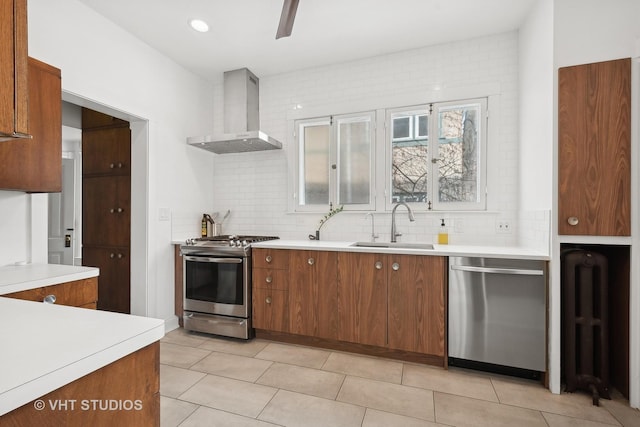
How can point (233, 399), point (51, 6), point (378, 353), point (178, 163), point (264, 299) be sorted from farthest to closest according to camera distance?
point (178, 163) → point (264, 299) → point (378, 353) → point (51, 6) → point (233, 399)

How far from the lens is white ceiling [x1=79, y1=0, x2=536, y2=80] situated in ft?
8.19

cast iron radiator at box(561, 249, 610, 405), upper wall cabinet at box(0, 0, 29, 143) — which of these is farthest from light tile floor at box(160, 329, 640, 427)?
upper wall cabinet at box(0, 0, 29, 143)

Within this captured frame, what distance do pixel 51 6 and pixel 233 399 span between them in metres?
3.02

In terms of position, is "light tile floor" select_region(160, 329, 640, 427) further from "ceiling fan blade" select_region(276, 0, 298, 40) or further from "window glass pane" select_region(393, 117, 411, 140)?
"ceiling fan blade" select_region(276, 0, 298, 40)

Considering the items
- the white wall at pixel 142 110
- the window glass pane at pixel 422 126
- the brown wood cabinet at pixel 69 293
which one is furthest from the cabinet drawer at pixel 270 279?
the window glass pane at pixel 422 126

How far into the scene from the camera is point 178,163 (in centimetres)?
340

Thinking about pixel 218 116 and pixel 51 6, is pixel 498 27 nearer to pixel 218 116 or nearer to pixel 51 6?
pixel 218 116

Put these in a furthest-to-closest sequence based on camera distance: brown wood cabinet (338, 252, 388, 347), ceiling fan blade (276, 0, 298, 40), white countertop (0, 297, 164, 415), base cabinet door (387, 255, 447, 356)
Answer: brown wood cabinet (338, 252, 388, 347) → base cabinet door (387, 255, 447, 356) → ceiling fan blade (276, 0, 298, 40) → white countertop (0, 297, 164, 415)

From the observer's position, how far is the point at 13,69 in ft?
2.21

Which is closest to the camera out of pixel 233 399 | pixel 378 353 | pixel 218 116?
pixel 233 399

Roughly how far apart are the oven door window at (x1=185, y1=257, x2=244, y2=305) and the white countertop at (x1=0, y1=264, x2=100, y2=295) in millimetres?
1178

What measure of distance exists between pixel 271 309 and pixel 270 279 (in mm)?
282

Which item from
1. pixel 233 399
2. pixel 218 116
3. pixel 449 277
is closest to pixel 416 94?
pixel 449 277

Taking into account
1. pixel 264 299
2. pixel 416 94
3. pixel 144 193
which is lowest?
pixel 264 299
